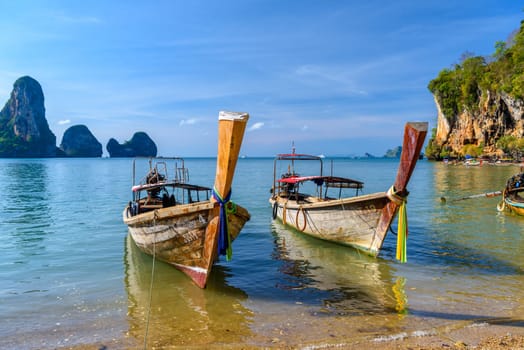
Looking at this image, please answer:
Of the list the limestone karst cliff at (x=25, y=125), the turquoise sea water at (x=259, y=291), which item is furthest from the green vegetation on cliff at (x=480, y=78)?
the limestone karst cliff at (x=25, y=125)

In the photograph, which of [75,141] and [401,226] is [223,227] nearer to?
[401,226]

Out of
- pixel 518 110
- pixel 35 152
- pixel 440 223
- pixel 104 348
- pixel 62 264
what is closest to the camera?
pixel 104 348

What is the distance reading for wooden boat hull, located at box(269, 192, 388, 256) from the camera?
35.6 ft

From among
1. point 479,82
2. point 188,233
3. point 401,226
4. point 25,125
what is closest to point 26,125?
point 25,125

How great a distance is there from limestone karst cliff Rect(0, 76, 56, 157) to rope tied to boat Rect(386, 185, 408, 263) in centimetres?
18334

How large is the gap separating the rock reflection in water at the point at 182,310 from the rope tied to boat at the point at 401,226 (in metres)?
3.85

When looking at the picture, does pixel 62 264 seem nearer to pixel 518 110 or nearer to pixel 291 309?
pixel 291 309

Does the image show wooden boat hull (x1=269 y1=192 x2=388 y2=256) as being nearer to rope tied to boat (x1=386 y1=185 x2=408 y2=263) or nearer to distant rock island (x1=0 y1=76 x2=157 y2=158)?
rope tied to boat (x1=386 y1=185 x2=408 y2=263)

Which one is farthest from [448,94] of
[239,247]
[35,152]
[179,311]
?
[35,152]

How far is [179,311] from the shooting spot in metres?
7.47

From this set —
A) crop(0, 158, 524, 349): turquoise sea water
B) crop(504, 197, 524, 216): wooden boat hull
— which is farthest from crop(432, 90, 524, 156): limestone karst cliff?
crop(0, 158, 524, 349): turquoise sea water

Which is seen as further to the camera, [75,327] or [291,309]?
[291,309]

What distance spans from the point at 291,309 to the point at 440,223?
12645mm

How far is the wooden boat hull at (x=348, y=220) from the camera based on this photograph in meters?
10.9
